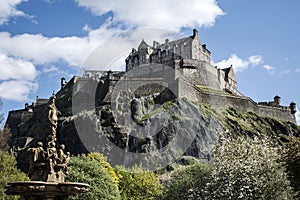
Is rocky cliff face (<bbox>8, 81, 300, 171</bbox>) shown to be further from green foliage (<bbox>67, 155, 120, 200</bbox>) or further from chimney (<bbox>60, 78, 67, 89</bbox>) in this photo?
chimney (<bbox>60, 78, 67, 89</bbox>)

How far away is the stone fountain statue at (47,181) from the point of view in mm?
12094

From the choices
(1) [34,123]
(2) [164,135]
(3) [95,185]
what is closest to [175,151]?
(2) [164,135]

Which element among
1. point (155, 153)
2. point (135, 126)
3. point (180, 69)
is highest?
point (180, 69)

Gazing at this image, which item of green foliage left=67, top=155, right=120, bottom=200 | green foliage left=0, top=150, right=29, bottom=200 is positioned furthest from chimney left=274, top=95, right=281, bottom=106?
green foliage left=0, top=150, right=29, bottom=200

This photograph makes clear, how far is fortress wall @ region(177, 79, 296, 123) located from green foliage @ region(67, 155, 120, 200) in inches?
1619

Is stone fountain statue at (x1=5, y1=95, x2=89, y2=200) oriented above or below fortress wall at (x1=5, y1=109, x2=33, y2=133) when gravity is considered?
below

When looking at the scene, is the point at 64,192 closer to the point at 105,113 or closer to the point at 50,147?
the point at 50,147

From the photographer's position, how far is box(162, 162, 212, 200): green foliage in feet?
100

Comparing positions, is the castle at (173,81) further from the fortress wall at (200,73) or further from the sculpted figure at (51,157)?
the sculpted figure at (51,157)

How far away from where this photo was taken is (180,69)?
85.8 m

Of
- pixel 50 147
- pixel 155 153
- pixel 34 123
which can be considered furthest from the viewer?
pixel 34 123

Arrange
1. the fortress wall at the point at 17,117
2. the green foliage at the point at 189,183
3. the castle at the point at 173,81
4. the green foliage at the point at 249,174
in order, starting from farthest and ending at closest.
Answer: the fortress wall at the point at 17,117 < the castle at the point at 173,81 < the green foliage at the point at 189,183 < the green foliage at the point at 249,174

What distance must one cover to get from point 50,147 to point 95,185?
1889 cm

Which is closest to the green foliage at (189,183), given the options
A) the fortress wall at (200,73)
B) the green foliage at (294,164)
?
the green foliage at (294,164)
